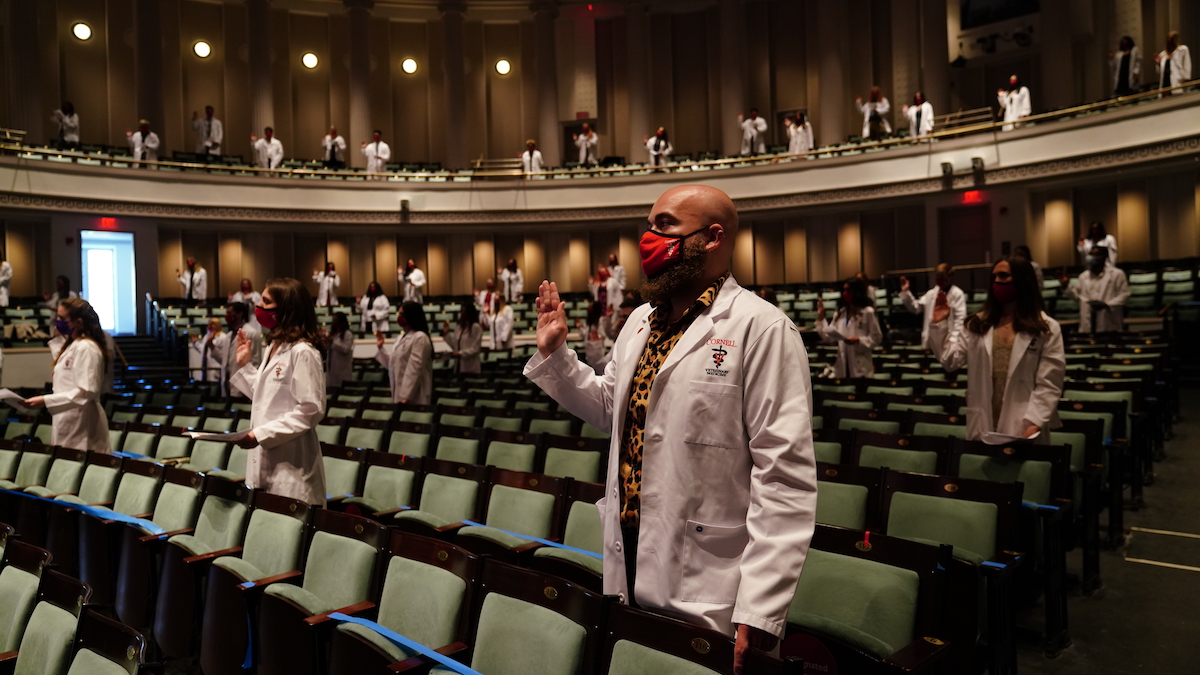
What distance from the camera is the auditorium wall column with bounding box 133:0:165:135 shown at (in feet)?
62.4

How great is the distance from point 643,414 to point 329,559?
5.40 feet

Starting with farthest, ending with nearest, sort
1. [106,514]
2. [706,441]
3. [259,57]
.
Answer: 1. [259,57]
2. [106,514]
3. [706,441]

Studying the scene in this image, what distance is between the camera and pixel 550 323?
204cm

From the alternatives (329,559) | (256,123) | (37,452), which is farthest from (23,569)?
(256,123)

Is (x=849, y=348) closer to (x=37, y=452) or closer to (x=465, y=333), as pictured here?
(x=465, y=333)

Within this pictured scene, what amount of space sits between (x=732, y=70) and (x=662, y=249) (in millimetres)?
21149

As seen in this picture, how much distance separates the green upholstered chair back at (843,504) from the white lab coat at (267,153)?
750 inches

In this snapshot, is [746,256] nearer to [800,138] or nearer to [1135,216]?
[800,138]

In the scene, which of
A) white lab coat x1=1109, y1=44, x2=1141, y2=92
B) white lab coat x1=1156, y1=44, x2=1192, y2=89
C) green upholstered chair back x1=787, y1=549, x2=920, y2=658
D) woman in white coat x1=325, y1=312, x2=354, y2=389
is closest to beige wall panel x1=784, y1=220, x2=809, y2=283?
white lab coat x1=1109, y1=44, x2=1141, y2=92

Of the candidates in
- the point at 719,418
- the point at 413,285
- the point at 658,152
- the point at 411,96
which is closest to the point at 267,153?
the point at 413,285

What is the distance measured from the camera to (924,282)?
17.4 meters

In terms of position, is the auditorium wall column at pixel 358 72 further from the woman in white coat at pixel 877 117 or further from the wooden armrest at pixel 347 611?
the wooden armrest at pixel 347 611

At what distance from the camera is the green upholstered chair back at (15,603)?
2482 millimetres

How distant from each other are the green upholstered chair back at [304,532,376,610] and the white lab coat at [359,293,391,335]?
14.5 meters
